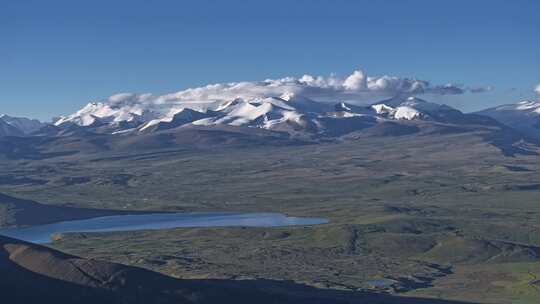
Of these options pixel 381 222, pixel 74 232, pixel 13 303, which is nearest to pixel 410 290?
pixel 13 303

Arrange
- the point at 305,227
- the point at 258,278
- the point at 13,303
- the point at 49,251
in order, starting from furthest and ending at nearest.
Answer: the point at 305,227 < the point at 258,278 < the point at 49,251 < the point at 13,303

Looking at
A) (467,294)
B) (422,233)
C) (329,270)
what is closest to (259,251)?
(329,270)

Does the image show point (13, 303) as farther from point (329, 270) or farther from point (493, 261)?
point (493, 261)

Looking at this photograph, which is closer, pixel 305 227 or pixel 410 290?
pixel 410 290

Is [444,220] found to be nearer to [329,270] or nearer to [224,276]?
[329,270]

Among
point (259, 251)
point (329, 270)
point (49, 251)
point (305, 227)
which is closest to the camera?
point (49, 251)

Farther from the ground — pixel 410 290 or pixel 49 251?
pixel 49 251
